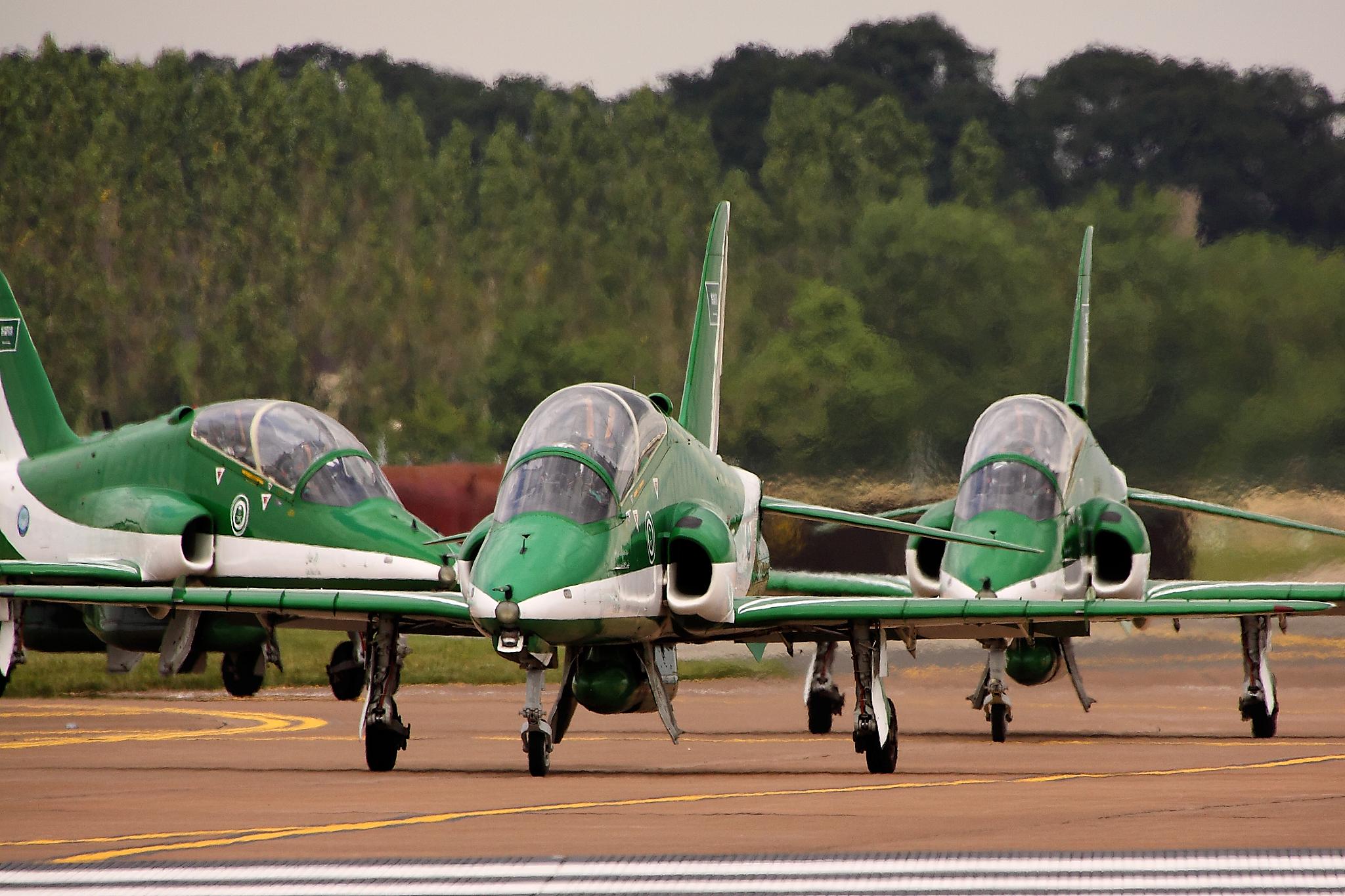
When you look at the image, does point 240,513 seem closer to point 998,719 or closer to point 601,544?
point 998,719

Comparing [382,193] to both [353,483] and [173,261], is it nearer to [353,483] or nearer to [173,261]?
[173,261]

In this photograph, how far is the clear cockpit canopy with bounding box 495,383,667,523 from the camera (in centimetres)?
1298

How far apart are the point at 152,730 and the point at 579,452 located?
23.9 feet

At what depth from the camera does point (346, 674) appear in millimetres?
20094

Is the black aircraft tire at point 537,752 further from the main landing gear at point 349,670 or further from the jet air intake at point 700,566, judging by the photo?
the main landing gear at point 349,670

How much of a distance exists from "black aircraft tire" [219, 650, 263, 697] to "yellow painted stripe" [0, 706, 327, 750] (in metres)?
0.25

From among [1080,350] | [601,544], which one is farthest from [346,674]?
[1080,350]

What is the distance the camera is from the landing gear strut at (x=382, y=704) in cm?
1352

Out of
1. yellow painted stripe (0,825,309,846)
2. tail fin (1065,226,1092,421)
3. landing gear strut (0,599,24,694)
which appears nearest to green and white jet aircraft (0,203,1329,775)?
yellow painted stripe (0,825,309,846)

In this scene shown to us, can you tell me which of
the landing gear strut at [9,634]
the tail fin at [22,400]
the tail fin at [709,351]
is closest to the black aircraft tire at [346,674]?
the landing gear strut at [9,634]

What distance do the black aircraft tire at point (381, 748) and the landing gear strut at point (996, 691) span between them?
5.69 meters

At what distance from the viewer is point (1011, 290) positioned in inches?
1208

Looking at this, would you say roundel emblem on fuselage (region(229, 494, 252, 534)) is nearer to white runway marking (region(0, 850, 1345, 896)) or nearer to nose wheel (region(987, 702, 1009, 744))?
nose wheel (region(987, 702, 1009, 744))

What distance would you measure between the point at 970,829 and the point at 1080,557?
10.5m
